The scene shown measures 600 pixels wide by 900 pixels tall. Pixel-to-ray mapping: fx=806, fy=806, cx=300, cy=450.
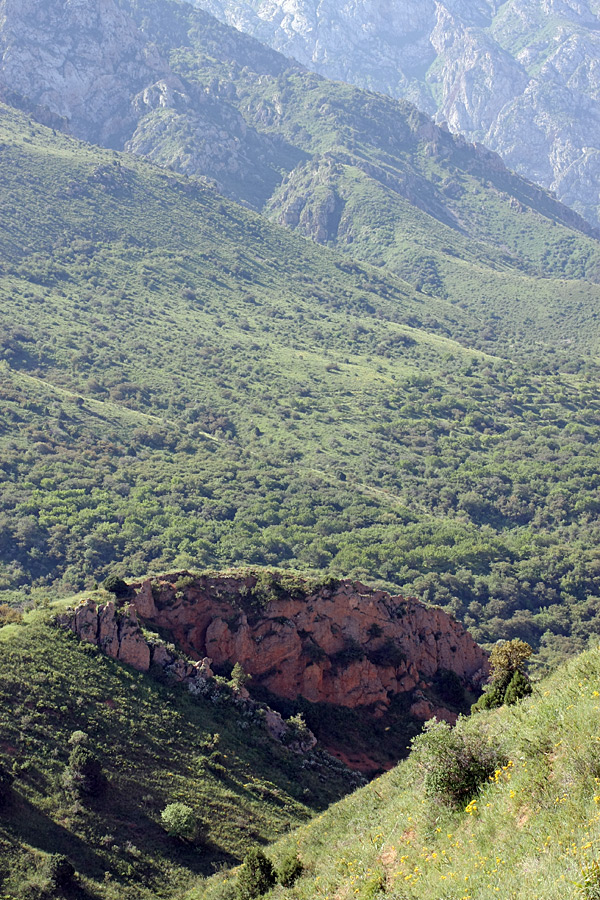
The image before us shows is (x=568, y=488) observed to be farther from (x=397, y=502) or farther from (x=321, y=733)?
(x=321, y=733)

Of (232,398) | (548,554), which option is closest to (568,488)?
(548,554)

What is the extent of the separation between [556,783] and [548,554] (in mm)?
67354

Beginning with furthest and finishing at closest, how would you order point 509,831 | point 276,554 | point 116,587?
point 276,554 → point 116,587 → point 509,831

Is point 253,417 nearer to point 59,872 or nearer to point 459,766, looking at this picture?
point 59,872

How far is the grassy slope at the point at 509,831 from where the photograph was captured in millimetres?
10633

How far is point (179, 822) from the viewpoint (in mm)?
23641

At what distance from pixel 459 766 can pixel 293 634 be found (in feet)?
66.0

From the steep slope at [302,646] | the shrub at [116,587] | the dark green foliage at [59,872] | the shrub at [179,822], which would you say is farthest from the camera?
the shrub at [116,587]

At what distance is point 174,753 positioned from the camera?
26922 millimetres

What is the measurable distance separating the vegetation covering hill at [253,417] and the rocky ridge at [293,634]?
2377 centimetres

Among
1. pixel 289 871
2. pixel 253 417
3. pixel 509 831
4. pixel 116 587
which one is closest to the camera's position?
pixel 509 831

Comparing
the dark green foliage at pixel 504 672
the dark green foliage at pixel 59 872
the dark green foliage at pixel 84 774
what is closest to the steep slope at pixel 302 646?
the dark green foliage at pixel 84 774

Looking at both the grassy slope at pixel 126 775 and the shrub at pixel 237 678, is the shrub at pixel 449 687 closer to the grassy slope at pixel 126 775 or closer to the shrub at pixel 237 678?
the grassy slope at pixel 126 775

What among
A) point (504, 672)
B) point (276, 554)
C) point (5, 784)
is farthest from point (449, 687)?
point (276, 554)
